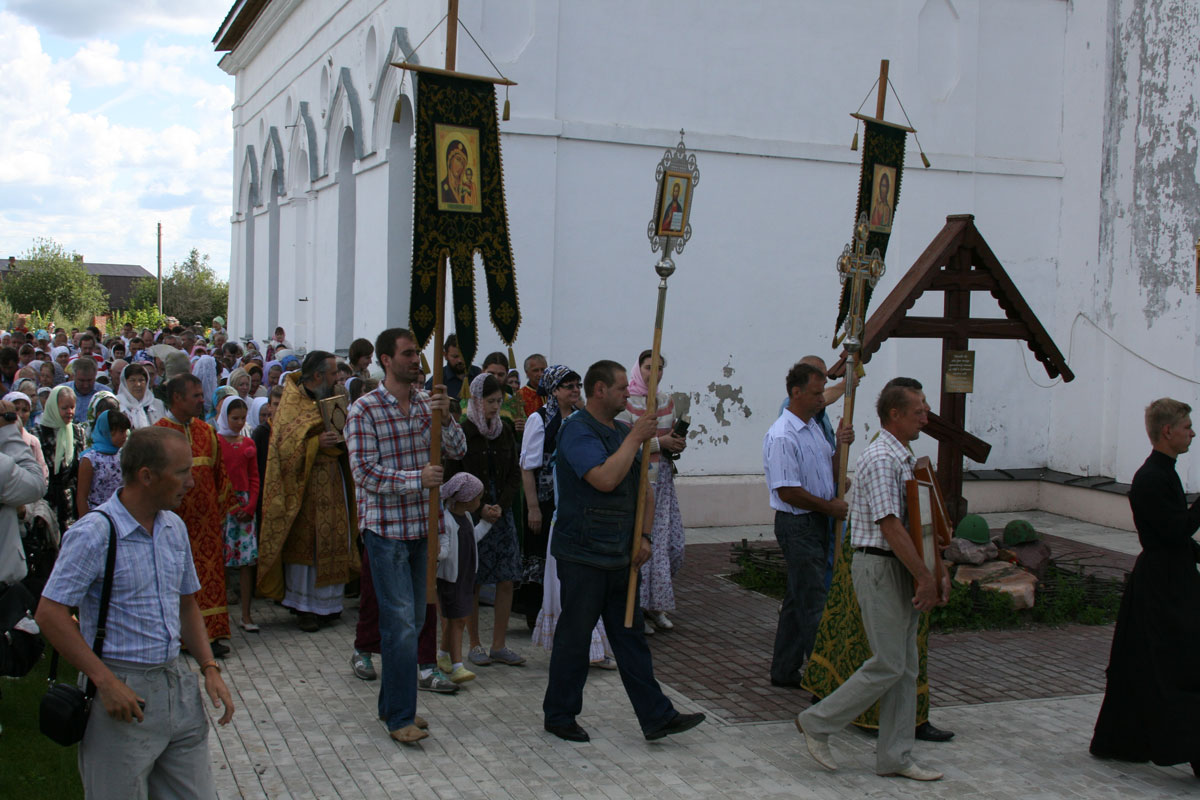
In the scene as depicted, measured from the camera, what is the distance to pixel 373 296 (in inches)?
563

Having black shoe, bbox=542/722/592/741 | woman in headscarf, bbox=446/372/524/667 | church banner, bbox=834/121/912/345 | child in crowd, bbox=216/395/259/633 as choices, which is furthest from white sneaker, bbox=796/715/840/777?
child in crowd, bbox=216/395/259/633

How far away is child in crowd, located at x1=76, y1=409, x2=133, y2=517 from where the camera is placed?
700 cm

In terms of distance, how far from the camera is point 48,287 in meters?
53.8

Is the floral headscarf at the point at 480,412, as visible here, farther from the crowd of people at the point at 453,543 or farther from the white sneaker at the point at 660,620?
the white sneaker at the point at 660,620

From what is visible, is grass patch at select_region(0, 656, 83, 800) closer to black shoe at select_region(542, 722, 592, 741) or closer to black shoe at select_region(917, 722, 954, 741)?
black shoe at select_region(542, 722, 592, 741)

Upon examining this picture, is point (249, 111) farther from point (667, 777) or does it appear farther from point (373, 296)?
point (667, 777)

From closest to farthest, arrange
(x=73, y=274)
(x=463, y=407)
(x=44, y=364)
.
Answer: (x=463, y=407), (x=44, y=364), (x=73, y=274)

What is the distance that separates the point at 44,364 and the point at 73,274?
46.9 m

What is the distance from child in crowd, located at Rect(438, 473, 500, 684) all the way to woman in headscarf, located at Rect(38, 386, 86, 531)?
2.92 m

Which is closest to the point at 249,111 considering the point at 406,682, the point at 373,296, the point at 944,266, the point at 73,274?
the point at 373,296

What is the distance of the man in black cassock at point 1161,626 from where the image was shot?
552 centimetres

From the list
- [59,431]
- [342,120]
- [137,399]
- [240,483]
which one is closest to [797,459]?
[240,483]

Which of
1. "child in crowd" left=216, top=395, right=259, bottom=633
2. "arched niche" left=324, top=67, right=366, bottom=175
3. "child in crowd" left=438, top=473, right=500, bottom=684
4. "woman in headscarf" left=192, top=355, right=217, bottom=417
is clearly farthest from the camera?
"arched niche" left=324, top=67, right=366, bottom=175

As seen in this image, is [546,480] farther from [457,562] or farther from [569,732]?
[569,732]
